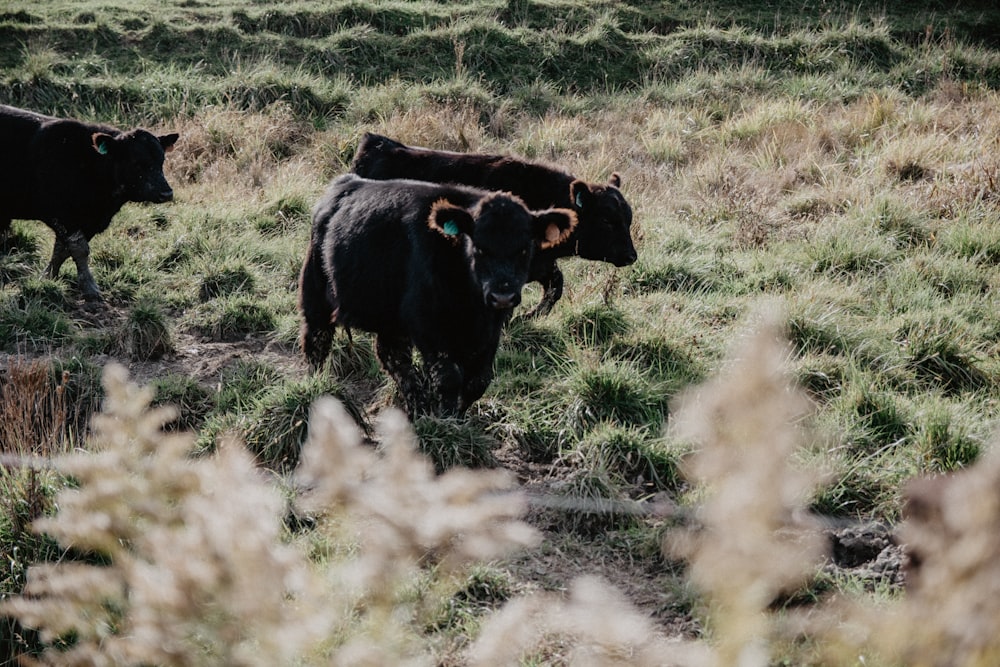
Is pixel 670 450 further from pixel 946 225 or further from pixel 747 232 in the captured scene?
pixel 946 225

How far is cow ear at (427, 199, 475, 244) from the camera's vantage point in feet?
Result: 17.4

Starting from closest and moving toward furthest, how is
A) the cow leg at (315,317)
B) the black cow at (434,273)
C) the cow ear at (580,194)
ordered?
the black cow at (434,273) → the cow leg at (315,317) → the cow ear at (580,194)

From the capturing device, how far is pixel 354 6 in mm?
16422

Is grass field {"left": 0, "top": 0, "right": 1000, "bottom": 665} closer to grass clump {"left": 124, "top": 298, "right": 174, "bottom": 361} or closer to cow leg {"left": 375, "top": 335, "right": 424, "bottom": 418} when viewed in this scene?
grass clump {"left": 124, "top": 298, "right": 174, "bottom": 361}

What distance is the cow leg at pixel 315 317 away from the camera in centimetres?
648

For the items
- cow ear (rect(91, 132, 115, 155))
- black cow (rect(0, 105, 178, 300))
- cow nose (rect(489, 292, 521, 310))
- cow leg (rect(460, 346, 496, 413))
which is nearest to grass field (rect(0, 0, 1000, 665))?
cow leg (rect(460, 346, 496, 413))

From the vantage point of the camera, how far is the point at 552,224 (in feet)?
18.6

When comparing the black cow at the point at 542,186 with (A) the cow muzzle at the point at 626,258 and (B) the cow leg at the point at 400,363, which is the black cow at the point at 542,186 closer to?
(A) the cow muzzle at the point at 626,258

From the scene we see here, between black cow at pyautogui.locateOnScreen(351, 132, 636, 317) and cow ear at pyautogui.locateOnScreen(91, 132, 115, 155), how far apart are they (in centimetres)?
228

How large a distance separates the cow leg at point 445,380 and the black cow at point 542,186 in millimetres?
2107

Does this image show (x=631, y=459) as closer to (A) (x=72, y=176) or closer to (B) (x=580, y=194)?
Answer: (B) (x=580, y=194)

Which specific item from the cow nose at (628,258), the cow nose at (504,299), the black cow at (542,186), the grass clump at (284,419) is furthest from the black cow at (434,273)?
the cow nose at (628,258)

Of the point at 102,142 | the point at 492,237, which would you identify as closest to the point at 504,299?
the point at 492,237

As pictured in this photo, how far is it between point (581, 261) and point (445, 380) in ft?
12.4
